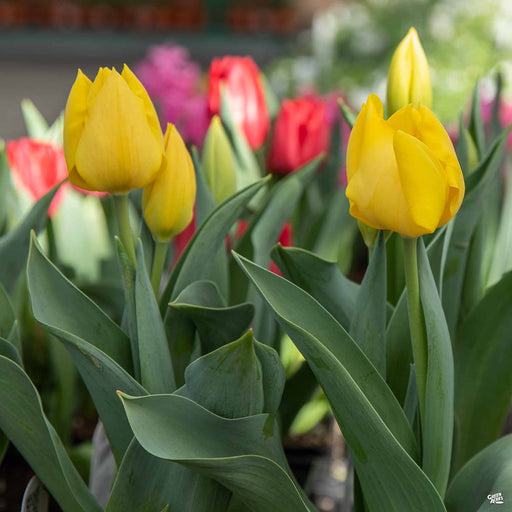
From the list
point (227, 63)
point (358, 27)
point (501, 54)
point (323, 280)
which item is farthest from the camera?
point (358, 27)

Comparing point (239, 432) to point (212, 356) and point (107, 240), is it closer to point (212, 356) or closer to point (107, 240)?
point (212, 356)

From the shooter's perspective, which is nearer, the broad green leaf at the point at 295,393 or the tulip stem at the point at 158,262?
the tulip stem at the point at 158,262

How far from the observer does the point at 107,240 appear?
771 millimetres

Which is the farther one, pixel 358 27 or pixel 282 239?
pixel 358 27

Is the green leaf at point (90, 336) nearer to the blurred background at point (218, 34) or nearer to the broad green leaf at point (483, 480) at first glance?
the broad green leaf at point (483, 480)

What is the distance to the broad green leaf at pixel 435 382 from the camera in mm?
341

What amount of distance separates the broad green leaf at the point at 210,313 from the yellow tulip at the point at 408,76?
14cm

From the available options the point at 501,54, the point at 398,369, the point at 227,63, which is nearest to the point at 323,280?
the point at 398,369

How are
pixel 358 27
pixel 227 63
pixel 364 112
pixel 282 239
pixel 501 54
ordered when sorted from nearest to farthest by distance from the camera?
pixel 364 112 < pixel 282 239 < pixel 227 63 < pixel 501 54 < pixel 358 27

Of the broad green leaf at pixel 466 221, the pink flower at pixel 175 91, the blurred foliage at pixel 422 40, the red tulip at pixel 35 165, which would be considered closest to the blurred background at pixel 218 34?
the blurred foliage at pixel 422 40

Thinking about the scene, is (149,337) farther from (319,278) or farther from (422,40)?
(422,40)

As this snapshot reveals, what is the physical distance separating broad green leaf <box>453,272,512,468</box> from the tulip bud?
0.18 meters

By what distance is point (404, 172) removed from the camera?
301 millimetres

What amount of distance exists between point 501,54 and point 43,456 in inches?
90.3
